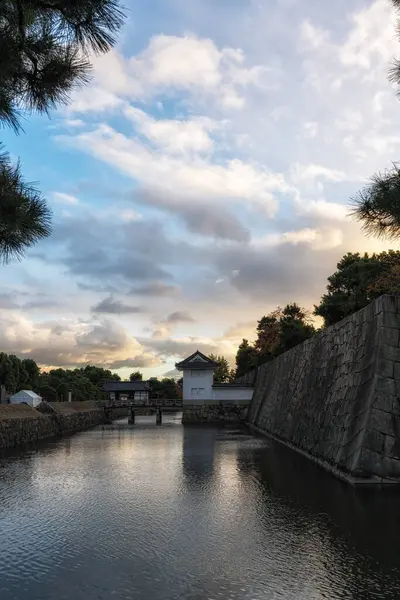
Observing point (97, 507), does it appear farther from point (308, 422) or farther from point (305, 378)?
point (305, 378)

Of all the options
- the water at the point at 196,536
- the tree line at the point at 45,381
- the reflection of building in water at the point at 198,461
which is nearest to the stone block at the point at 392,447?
the water at the point at 196,536

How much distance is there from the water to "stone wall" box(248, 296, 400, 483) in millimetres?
618

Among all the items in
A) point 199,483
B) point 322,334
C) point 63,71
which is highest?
point 63,71

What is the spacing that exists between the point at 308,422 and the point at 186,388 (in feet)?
70.0

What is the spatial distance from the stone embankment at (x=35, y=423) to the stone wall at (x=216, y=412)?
6794mm

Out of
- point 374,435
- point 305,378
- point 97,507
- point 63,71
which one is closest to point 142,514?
point 97,507

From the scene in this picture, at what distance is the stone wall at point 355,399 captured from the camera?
8530 mm

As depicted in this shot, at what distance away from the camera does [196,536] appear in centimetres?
580

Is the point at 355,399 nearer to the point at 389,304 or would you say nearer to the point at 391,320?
the point at 391,320

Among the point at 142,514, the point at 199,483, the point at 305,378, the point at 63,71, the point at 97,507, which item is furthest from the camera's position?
the point at 305,378

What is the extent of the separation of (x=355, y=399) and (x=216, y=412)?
25274 millimetres

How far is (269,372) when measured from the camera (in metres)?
27.8

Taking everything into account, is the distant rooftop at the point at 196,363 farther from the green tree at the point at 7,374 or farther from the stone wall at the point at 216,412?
the green tree at the point at 7,374

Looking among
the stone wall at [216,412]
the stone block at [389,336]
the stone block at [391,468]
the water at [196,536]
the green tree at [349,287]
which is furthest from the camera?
the stone wall at [216,412]
